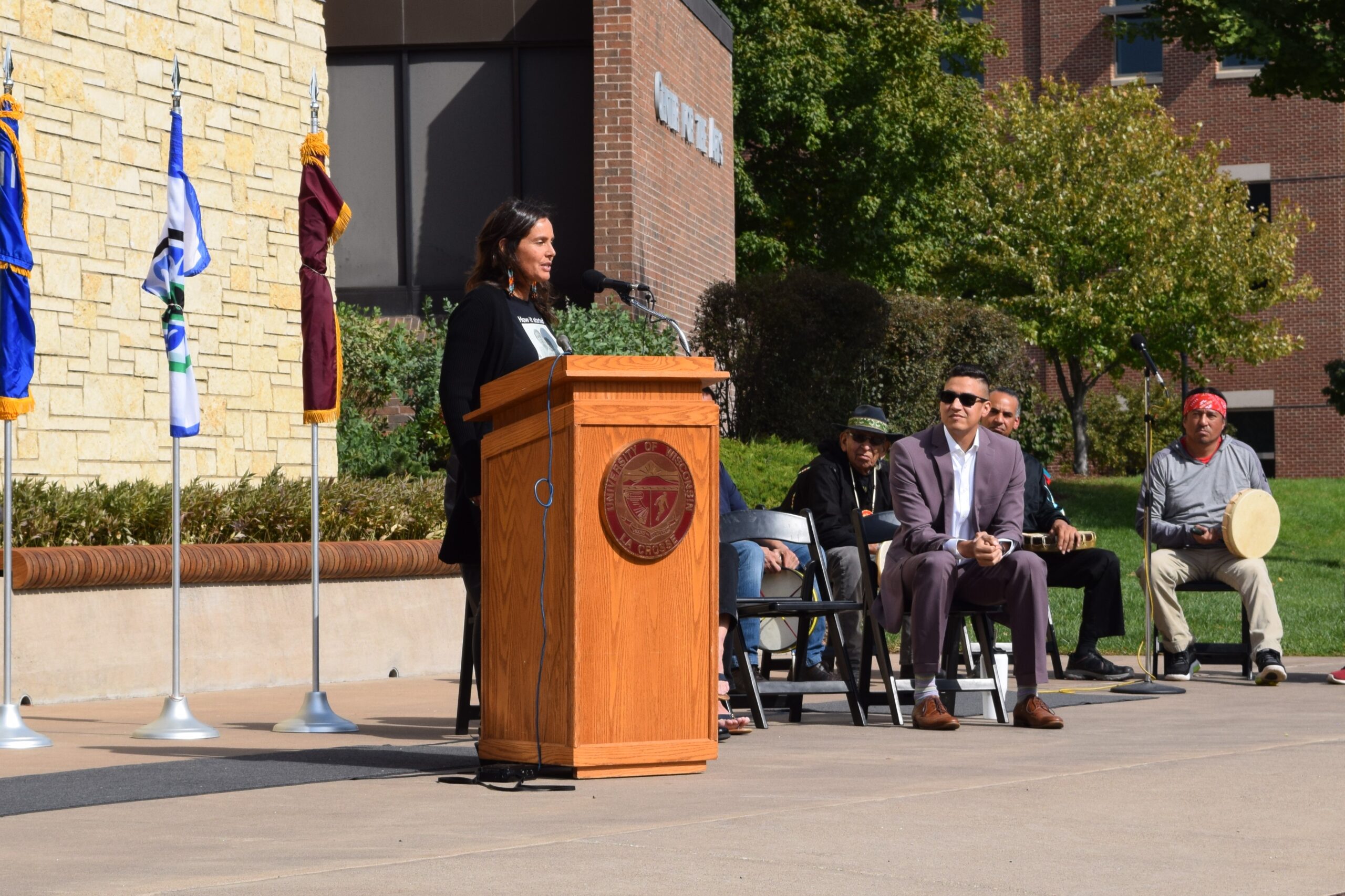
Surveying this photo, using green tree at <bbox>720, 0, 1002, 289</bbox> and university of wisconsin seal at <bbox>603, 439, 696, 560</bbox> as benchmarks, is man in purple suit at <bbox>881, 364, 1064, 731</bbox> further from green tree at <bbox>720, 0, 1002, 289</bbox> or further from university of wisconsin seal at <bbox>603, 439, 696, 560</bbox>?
green tree at <bbox>720, 0, 1002, 289</bbox>

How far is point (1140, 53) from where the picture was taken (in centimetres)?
4838

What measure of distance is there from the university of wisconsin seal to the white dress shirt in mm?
2774

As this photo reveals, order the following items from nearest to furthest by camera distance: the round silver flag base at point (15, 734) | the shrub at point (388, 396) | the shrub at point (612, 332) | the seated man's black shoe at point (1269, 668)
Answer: the round silver flag base at point (15, 734)
the seated man's black shoe at point (1269, 668)
the shrub at point (388, 396)
the shrub at point (612, 332)

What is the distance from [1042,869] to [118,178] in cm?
1016

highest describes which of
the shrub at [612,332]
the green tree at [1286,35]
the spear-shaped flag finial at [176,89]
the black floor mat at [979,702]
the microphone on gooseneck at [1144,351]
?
the green tree at [1286,35]

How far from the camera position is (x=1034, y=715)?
8484 mm

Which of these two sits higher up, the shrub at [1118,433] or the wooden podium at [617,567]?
the shrub at [1118,433]

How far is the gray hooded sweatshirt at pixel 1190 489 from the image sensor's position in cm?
1154

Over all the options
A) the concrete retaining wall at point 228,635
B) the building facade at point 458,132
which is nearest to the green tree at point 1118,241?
the building facade at point 458,132

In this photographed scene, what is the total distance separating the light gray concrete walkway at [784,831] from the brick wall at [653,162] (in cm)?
1173

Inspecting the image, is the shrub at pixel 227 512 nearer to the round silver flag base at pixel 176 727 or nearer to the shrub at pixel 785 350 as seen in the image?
the round silver flag base at pixel 176 727

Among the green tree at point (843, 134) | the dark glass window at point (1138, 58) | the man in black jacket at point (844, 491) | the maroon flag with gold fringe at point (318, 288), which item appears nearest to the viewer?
the maroon flag with gold fringe at point (318, 288)

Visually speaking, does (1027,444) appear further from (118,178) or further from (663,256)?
(118,178)

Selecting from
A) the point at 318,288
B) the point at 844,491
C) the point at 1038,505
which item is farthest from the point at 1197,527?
the point at 318,288
